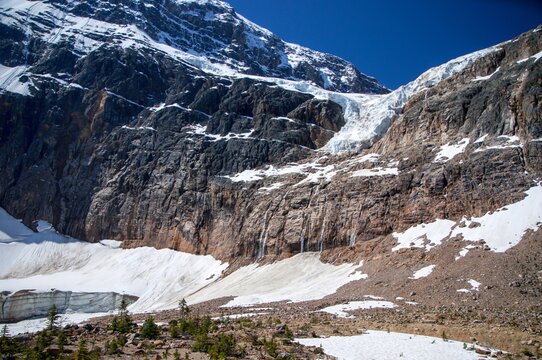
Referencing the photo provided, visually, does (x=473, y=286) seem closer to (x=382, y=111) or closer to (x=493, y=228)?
(x=493, y=228)

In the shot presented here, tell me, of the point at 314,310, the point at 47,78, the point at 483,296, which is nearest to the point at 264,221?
the point at 314,310

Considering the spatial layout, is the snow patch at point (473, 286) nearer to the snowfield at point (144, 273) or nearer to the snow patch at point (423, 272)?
the snow patch at point (423, 272)

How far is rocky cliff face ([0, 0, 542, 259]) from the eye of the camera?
63.2 metres

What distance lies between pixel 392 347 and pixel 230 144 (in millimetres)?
78120

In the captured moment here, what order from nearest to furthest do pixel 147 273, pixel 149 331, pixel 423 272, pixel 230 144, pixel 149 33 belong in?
pixel 149 331, pixel 423 272, pixel 147 273, pixel 230 144, pixel 149 33

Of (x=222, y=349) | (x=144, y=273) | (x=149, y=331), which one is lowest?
(x=149, y=331)

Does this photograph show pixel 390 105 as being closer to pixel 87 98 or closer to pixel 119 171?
pixel 119 171

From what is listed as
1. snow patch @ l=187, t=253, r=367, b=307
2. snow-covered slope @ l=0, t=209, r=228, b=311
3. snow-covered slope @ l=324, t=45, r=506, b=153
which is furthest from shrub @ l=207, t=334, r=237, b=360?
snow-covered slope @ l=324, t=45, r=506, b=153

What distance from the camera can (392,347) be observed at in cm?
2248

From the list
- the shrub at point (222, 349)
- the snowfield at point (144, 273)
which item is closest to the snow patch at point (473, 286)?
the snowfield at point (144, 273)

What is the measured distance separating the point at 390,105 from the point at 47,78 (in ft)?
280

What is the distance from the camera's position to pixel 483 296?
131ft

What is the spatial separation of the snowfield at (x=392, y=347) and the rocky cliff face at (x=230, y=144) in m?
37.2

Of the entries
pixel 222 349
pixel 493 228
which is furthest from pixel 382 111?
pixel 222 349
